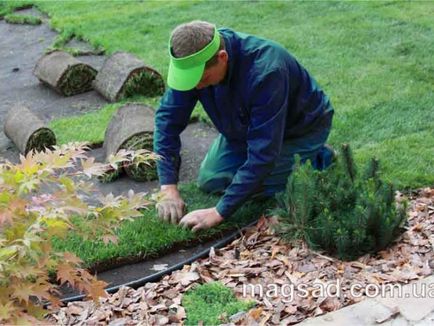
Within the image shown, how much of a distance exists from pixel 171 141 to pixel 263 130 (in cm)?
69

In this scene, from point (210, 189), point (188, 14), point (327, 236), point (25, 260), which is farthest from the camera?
point (188, 14)

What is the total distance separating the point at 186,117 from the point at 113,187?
2.95 feet

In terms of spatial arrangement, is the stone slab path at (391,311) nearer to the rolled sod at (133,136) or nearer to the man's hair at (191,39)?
the man's hair at (191,39)

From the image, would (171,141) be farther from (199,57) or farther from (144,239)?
(199,57)

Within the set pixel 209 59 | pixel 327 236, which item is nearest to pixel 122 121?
pixel 209 59

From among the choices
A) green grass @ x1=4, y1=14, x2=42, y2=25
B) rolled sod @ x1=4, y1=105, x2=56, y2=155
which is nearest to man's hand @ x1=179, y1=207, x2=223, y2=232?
rolled sod @ x1=4, y1=105, x2=56, y2=155

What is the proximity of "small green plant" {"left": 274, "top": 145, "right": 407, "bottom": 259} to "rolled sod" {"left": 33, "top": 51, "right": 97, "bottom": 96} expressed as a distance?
3565mm

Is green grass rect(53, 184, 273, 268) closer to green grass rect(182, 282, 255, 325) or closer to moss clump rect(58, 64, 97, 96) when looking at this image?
green grass rect(182, 282, 255, 325)

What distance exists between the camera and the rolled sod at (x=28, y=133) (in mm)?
5312

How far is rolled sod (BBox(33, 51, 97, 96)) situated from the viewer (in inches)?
267

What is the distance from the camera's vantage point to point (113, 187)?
4.82 m

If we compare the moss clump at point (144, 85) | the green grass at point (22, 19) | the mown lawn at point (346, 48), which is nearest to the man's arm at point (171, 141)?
the mown lawn at point (346, 48)

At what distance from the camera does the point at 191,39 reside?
3.56 m

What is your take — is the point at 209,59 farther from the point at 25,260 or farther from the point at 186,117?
the point at 25,260
